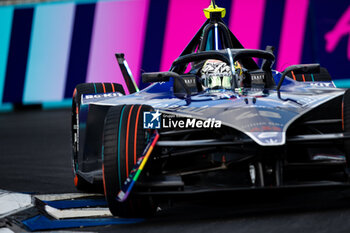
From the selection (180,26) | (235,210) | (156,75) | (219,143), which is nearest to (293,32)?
(180,26)

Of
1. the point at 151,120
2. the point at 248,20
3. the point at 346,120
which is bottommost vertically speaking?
the point at 151,120

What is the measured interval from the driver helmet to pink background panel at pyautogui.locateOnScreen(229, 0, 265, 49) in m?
9.69

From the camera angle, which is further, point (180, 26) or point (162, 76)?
point (180, 26)

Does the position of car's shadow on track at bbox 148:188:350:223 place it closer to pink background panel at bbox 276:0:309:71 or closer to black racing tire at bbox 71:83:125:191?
black racing tire at bbox 71:83:125:191

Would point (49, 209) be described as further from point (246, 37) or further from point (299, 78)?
point (246, 37)

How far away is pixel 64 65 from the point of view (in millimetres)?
18062

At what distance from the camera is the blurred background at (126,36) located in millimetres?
16281

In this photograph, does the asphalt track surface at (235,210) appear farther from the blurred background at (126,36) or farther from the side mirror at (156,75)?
the blurred background at (126,36)

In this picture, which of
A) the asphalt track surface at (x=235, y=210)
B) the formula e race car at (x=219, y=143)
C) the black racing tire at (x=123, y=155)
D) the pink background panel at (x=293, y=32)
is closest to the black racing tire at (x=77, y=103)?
the asphalt track surface at (x=235, y=210)

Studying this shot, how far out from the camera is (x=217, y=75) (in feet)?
21.2

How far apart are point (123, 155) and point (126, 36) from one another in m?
12.9

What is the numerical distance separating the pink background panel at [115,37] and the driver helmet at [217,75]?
10536 millimetres

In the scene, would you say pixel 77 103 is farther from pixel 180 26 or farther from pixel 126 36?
pixel 126 36

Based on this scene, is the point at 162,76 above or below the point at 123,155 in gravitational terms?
above
